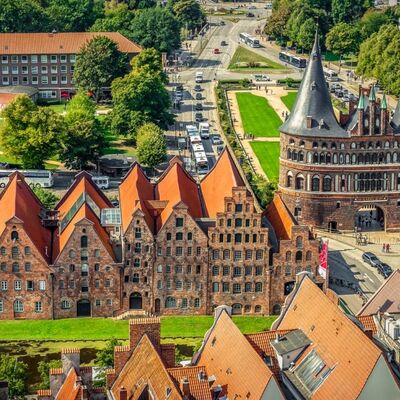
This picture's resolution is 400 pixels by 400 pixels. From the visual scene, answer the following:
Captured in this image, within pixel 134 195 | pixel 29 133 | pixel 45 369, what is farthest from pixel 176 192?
pixel 29 133

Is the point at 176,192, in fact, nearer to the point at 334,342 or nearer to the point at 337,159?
the point at 337,159

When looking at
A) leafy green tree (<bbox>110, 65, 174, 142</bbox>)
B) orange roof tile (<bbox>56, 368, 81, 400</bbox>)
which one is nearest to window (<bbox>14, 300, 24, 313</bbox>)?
orange roof tile (<bbox>56, 368, 81, 400</bbox>)

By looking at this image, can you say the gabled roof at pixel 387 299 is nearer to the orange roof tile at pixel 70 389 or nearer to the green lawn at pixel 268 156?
the orange roof tile at pixel 70 389

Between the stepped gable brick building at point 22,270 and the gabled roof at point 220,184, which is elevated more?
the gabled roof at point 220,184

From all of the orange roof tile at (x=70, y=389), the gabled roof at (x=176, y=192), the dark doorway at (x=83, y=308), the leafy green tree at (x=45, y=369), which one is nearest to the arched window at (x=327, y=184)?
the gabled roof at (x=176, y=192)

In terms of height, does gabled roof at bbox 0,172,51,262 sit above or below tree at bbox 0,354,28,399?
above

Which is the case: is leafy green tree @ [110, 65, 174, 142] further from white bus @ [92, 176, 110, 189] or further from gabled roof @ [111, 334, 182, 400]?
gabled roof @ [111, 334, 182, 400]
